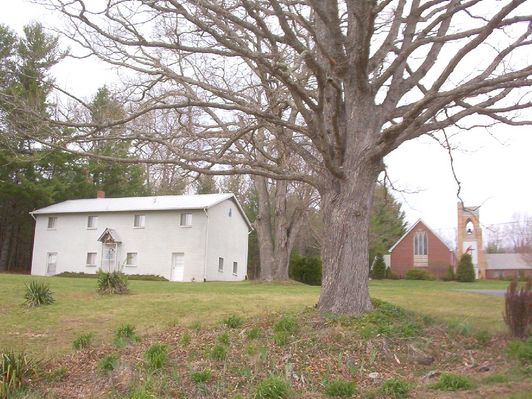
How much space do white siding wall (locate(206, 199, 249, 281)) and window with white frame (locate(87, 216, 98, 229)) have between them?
838cm

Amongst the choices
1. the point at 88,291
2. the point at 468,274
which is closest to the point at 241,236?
the point at 468,274

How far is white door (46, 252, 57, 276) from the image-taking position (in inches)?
1549

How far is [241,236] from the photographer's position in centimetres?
4109

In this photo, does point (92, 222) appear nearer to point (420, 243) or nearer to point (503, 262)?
point (420, 243)

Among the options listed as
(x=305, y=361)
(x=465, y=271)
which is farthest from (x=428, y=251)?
(x=305, y=361)

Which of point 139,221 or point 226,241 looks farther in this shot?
point 226,241

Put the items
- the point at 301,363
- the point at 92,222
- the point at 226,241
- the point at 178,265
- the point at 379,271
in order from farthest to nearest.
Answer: the point at 379,271 → the point at 92,222 → the point at 226,241 → the point at 178,265 → the point at 301,363

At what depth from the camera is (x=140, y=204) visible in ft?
123

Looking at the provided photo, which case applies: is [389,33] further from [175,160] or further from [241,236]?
[241,236]

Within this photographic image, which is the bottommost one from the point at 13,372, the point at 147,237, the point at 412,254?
the point at 13,372

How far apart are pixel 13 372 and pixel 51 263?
33.1 meters

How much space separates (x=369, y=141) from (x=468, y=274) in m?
34.1

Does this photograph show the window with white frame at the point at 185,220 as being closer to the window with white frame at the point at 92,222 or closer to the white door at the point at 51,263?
the window with white frame at the point at 92,222

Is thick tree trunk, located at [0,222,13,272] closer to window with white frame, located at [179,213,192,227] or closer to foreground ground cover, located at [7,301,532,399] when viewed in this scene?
window with white frame, located at [179,213,192,227]
